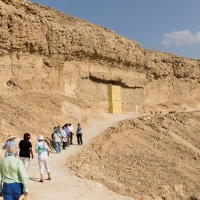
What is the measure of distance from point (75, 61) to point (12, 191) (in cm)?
2214

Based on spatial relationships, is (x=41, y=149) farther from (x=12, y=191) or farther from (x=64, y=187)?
(x=12, y=191)

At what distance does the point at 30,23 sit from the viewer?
23.6 metres

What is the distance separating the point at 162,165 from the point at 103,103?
1538 cm

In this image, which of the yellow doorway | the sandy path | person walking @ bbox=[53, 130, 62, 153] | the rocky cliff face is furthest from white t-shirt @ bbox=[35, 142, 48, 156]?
the yellow doorway

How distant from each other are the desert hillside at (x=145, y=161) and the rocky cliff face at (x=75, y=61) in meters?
8.48

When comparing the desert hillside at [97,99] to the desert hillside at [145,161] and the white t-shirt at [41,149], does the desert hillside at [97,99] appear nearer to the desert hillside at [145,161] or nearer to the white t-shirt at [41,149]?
the desert hillside at [145,161]

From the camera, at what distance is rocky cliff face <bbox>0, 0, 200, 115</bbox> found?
888 inches

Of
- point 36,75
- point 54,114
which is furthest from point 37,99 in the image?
point 36,75

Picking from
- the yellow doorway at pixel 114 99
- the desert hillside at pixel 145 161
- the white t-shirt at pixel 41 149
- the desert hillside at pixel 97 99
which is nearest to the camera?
the white t-shirt at pixel 41 149

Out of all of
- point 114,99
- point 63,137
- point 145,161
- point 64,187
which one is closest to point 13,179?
point 64,187

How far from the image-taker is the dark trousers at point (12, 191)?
18.6ft

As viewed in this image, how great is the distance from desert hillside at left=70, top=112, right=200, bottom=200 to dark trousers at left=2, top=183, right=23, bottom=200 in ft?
16.6

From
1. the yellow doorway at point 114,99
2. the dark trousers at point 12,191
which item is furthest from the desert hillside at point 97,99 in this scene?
the dark trousers at point 12,191

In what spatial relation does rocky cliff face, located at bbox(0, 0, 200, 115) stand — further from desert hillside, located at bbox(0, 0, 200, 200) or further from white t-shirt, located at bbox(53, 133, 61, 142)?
white t-shirt, located at bbox(53, 133, 61, 142)
